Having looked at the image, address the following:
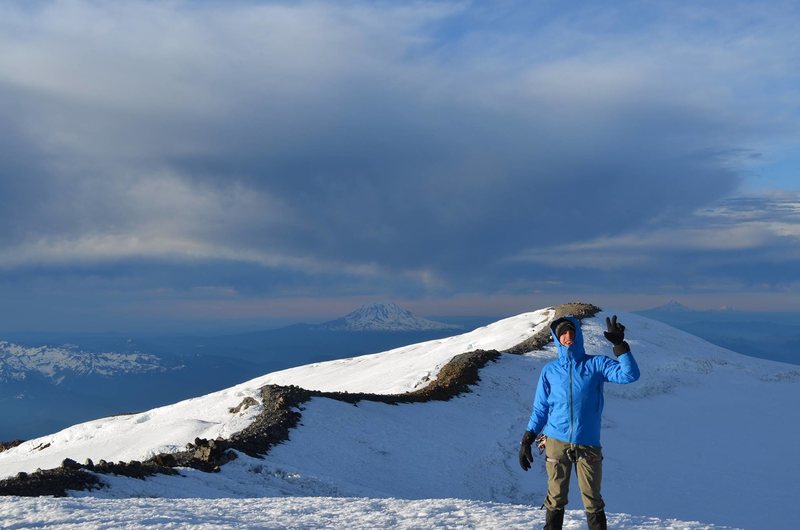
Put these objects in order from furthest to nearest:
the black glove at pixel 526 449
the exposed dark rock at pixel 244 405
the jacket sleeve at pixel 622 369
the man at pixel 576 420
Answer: the exposed dark rock at pixel 244 405 → the black glove at pixel 526 449 → the man at pixel 576 420 → the jacket sleeve at pixel 622 369

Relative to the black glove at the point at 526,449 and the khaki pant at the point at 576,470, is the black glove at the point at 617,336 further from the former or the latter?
the black glove at the point at 526,449

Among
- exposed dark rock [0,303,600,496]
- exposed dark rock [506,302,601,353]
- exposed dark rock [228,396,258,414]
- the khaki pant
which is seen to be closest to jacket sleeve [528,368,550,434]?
Answer: the khaki pant

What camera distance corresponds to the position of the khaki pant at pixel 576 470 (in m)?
10.6

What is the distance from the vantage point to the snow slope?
13.2 meters

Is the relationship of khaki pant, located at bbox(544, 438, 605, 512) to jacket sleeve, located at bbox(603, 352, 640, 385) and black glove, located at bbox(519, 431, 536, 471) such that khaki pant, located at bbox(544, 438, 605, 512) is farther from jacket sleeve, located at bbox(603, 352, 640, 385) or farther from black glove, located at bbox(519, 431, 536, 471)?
jacket sleeve, located at bbox(603, 352, 640, 385)

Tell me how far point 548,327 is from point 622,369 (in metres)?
35.7

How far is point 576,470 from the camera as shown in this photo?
1072cm

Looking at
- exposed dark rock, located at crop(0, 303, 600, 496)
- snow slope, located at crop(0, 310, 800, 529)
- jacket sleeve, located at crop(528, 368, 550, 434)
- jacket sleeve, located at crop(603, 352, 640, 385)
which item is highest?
jacket sleeve, located at crop(603, 352, 640, 385)

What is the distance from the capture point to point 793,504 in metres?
23.5

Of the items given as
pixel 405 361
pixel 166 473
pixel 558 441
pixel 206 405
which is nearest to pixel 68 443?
pixel 206 405

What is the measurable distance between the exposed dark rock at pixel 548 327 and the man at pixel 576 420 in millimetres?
29720

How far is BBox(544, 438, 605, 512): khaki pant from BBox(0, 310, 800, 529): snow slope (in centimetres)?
157

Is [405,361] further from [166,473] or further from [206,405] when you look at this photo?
[166,473]

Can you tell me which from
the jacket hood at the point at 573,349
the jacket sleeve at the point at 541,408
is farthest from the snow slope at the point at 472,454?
the jacket hood at the point at 573,349
